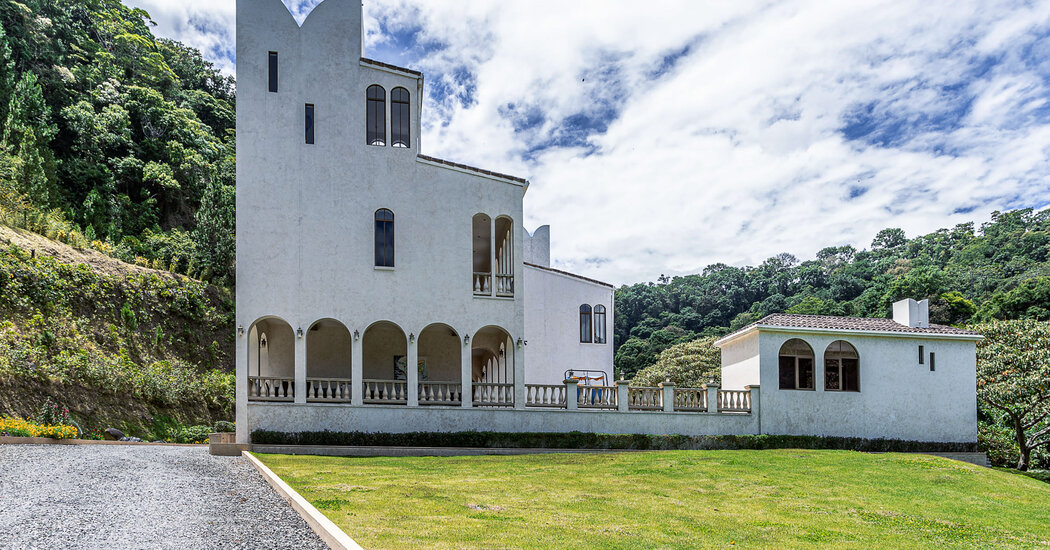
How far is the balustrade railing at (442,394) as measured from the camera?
2181 centimetres

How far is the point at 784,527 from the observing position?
9.91 meters

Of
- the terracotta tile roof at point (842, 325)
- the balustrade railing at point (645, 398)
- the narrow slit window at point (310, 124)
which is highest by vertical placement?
the narrow slit window at point (310, 124)

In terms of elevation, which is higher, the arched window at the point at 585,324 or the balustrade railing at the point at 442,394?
the arched window at the point at 585,324

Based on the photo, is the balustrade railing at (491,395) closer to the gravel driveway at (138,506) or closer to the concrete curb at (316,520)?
the gravel driveway at (138,506)

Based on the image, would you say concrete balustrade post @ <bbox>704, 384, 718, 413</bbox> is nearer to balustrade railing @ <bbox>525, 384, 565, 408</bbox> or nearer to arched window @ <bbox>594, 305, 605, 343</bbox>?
balustrade railing @ <bbox>525, 384, 565, 408</bbox>

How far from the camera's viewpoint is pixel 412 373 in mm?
21938

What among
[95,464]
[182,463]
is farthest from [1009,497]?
[95,464]

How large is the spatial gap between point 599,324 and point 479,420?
9322 mm

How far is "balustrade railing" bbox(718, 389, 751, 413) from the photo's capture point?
23.3m

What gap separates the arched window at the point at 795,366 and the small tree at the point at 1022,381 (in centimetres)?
712

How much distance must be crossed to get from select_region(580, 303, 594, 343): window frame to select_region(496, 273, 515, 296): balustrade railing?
6.74 meters

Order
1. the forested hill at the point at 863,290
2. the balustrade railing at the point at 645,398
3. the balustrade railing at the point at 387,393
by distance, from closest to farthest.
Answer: the balustrade railing at the point at 387,393 < the balustrade railing at the point at 645,398 < the forested hill at the point at 863,290

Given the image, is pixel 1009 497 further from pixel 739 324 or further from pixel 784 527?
pixel 739 324

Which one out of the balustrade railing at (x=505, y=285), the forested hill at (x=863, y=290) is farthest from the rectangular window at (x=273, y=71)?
the forested hill at (x=863, y=290)
